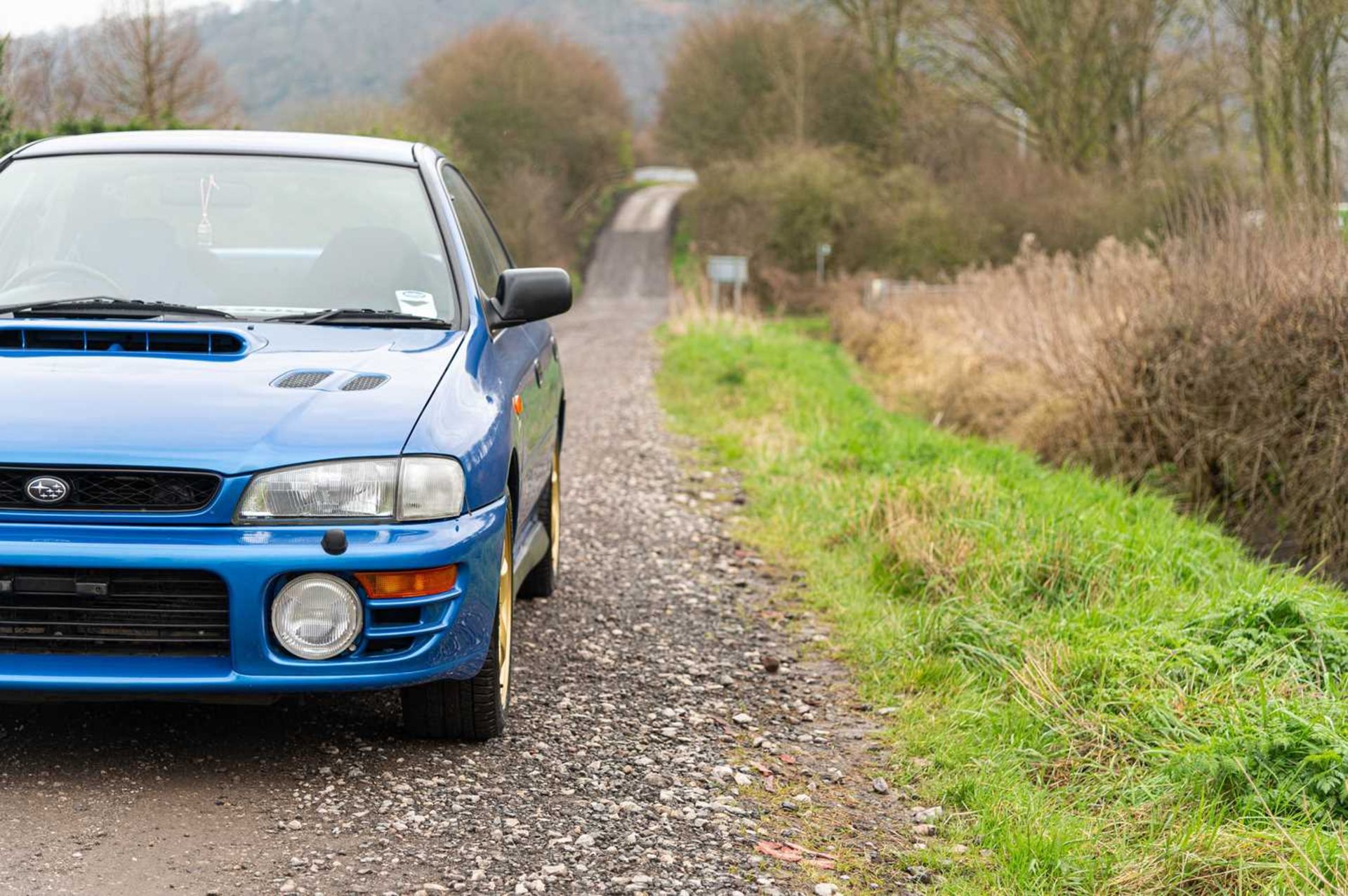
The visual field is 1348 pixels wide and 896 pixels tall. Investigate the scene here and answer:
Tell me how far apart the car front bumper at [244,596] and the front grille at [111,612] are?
1.0 inches

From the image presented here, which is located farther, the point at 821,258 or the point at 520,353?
the point at 821,258

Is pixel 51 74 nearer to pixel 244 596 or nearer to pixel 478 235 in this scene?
pixel 478 235

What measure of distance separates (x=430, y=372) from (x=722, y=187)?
40643mm

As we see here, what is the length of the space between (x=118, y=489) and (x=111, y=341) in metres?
0.76

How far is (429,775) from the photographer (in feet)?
13.3

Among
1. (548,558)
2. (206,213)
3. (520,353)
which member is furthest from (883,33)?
(206,213)

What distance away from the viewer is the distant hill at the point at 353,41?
8944cm

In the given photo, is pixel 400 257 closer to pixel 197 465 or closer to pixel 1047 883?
pixel 197 465

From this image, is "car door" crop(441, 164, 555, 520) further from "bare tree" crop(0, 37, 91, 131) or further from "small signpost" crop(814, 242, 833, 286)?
"small signpost" crop(814, 242, 833, 286)

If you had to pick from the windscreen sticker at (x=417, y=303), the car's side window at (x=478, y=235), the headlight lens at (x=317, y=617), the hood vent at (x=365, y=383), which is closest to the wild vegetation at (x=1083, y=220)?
the car's side window at (x=478, y=235)

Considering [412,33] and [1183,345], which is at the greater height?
[412,33]

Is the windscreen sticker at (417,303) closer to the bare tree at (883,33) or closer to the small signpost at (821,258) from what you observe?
the small signpost at (821,258)

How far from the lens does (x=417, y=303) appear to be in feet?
15.7

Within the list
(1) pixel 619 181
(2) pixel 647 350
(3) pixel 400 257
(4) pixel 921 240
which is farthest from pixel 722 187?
(3) pixel 400 257
